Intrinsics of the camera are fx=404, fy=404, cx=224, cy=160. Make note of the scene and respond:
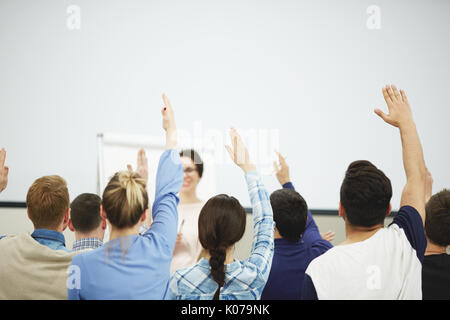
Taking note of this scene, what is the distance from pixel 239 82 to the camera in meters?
3.59

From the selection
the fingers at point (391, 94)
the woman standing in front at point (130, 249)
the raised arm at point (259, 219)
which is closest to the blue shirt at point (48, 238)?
the woman standing in front at point (130, 249)

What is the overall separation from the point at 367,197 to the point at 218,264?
539mm

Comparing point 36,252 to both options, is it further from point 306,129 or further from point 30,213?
point 306,129

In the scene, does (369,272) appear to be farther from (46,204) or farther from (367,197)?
(46,204)

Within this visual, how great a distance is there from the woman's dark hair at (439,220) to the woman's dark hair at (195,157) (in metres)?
1.80

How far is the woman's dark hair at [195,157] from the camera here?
10.3 feet

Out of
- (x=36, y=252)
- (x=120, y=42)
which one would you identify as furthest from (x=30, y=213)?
(x=120, y=42)

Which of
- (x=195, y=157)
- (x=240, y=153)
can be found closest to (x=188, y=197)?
(x=195, y=157)

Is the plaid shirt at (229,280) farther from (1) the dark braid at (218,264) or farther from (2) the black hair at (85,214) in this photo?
(2) the black hair at (85,214)

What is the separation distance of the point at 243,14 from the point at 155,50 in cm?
85

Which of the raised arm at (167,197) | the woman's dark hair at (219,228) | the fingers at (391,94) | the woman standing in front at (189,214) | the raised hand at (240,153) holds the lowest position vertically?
the woman standing in front at (189,214)

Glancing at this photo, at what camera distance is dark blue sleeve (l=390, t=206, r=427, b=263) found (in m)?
1.25

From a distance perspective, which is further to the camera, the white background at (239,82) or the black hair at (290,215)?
the white background at (239,82)

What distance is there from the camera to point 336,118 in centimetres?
354
